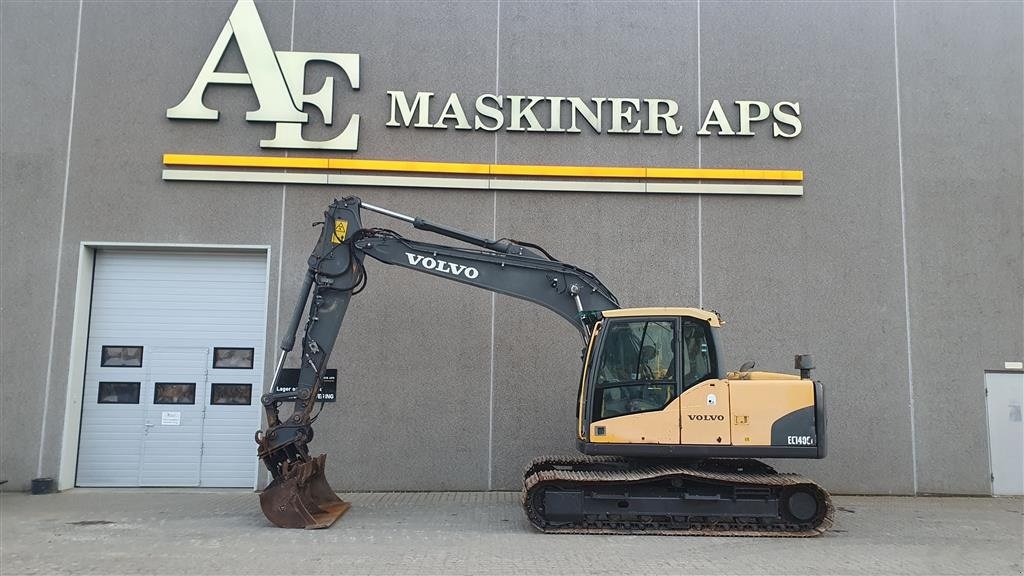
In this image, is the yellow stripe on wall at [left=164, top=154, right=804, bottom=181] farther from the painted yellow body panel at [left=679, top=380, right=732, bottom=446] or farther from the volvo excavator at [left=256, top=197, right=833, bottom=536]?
the painted yellow body panel at [left=679, top=380, right=732, bottom=446]

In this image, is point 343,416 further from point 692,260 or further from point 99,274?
point 692,260

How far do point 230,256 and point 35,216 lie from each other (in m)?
2.98

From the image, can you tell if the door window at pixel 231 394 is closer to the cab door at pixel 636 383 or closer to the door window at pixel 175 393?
the door window at pixel 175 393

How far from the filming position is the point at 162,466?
1093cm

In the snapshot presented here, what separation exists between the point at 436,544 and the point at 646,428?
104 inches

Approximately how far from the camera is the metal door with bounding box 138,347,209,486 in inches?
430

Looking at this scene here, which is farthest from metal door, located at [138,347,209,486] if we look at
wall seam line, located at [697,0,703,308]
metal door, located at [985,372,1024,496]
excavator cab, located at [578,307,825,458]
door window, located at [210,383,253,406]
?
metal door, located at [985,372,1024,496]

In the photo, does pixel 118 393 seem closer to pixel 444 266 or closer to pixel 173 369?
pixel 173 369

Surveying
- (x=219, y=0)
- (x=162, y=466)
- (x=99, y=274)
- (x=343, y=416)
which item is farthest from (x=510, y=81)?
(x=162, y=466)

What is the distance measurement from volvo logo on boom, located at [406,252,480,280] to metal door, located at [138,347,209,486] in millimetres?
4454

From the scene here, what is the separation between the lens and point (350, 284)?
8.78 meters

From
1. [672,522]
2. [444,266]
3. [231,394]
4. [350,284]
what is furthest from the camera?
[231,394]

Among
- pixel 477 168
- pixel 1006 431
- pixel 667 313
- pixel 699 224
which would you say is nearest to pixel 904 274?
pixel 1006 431

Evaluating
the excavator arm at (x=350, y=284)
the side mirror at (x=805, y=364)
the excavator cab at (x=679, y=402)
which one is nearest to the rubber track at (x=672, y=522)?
the excavator cab at (x=679, y=402)
